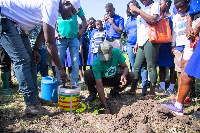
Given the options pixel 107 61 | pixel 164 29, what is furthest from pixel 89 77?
pixel 164 29

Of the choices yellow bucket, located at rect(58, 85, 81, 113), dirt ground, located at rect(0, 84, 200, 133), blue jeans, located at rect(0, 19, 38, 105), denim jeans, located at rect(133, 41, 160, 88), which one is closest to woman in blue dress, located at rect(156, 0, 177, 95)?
denim jeans, located at rect(133, 41, 160, 88)

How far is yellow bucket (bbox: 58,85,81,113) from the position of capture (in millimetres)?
2768

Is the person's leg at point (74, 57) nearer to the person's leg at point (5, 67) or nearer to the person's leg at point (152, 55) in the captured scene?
the person's leg at point (5, 67)

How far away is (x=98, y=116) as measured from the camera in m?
2.73

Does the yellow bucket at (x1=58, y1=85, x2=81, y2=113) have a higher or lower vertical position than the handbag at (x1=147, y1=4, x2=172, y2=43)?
lower

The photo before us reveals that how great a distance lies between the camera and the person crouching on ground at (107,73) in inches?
119

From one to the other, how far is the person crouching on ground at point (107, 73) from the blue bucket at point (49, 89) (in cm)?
61

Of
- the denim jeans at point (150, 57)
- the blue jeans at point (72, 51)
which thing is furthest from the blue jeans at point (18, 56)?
the denim jeans at point (150, 57)

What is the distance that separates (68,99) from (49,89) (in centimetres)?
59

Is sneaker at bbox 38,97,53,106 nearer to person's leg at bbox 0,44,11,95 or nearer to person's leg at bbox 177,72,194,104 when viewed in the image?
person's leg at bbox 0,44,11,95

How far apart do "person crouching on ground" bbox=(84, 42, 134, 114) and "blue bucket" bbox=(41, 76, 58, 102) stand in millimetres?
612

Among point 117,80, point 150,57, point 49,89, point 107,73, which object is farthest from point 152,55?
point 49,89

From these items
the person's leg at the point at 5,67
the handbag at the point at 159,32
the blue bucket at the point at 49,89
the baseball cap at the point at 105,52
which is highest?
the handbag at the point at 159,32

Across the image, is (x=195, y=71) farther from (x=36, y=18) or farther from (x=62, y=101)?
(x=36, y=18)
